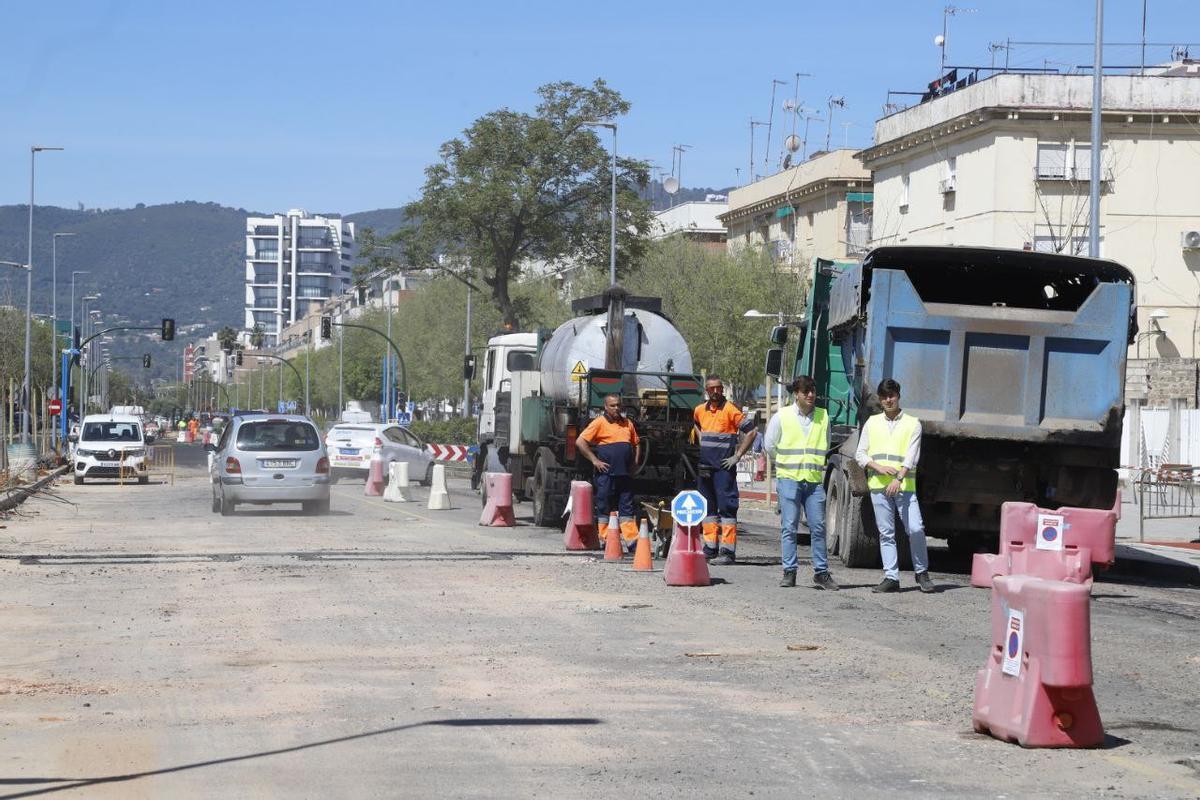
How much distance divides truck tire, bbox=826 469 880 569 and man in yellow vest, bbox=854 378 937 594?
220 cm

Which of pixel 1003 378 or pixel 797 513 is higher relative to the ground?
pixel 1003 378

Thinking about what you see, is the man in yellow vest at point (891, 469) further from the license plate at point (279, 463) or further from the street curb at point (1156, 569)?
the license plate at point (279, 463)

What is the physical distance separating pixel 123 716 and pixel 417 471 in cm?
3314

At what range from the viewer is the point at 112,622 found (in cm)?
1290

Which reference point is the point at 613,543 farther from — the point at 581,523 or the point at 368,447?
A: the point at 368,447

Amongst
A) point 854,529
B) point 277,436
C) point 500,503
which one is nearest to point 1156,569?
point 854,529

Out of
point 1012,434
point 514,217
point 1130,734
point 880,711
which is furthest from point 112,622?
point 514,217

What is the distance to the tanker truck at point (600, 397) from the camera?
22.2 metres

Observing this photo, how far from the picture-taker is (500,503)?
24.9m

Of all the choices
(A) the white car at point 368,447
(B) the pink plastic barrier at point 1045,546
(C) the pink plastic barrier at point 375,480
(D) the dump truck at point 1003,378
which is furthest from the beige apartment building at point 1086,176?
(B) the pink plastic barrier at point 1045,546

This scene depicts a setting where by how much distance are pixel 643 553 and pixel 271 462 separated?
38.6ft

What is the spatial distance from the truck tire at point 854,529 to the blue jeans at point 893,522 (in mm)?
2159

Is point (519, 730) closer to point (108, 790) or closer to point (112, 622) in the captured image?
point (108, 790)

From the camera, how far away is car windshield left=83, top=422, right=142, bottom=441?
47312 mm
